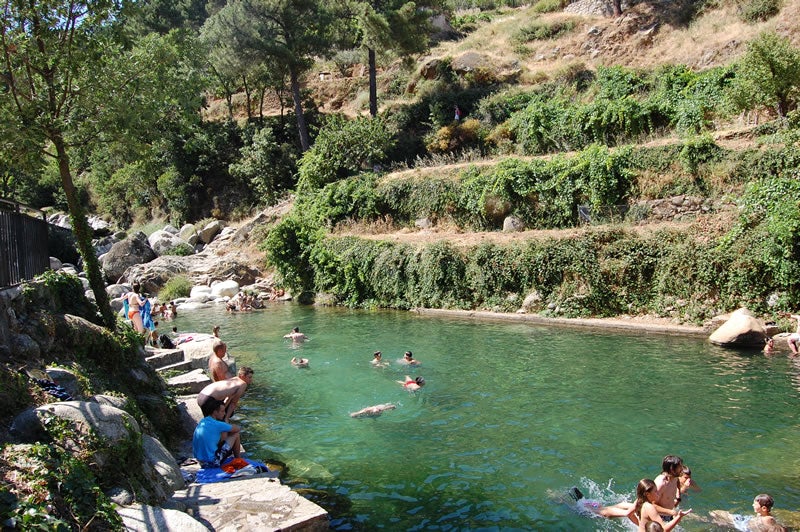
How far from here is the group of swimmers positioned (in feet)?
23.0

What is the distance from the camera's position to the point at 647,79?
32344 millimetres

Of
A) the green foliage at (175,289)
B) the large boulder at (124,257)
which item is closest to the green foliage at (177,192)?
the large boulder at (124,257)

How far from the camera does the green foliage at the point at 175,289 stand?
30.7 meters

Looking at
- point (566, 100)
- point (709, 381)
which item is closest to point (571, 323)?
point (709, 381)

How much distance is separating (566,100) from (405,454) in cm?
2609

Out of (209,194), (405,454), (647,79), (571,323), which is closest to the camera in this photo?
(405,454)

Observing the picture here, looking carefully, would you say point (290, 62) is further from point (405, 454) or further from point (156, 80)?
point (405, 454)

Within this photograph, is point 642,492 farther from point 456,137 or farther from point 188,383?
point 456,137

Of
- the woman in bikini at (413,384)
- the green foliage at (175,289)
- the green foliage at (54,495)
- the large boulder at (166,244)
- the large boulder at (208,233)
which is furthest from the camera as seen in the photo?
the large boulder at (208,233)

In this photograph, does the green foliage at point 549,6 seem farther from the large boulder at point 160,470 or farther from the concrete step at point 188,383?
the large boulder at point 160,470

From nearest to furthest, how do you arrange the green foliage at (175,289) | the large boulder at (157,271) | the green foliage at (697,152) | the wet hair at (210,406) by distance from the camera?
the wet hair at (210,406) < the green foliage at (697,152) < the green foliage at (175,289) < the large boulder at (157,271)

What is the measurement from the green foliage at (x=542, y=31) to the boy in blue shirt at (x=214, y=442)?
4292 centimetres

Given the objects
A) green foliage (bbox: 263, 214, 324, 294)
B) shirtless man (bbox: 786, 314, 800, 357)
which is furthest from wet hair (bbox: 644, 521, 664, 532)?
green foliage (bbox: 263, 214, 324, 294)

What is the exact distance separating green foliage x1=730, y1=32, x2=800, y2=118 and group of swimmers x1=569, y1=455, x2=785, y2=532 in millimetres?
19435
